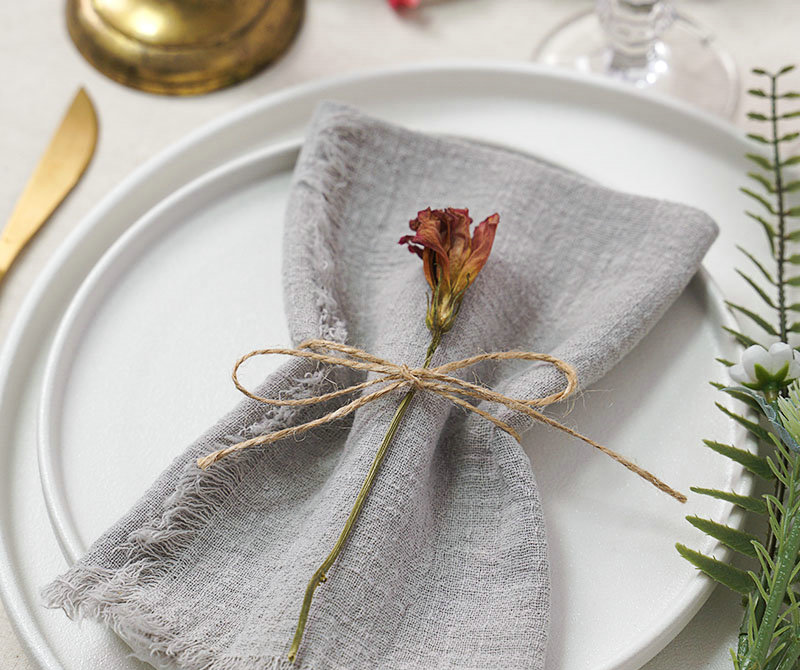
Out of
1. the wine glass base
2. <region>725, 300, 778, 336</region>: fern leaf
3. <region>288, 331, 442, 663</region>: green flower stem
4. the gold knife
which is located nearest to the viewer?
<region>288, 331, 442, 663</region>: green flower stem

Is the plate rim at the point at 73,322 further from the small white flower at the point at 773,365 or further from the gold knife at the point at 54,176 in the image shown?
the small white flower at the point at 773,365

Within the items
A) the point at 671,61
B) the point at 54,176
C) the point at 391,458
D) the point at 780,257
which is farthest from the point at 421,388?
the point at 671,61

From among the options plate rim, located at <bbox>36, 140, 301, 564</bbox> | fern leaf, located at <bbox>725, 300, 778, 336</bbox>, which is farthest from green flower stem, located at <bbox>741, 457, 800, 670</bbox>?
plate rim, located at <bbox>36, 140, 301, 564</bbox>

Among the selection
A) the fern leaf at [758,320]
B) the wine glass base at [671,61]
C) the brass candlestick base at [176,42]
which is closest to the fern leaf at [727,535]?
the fern leaf at [758,320]

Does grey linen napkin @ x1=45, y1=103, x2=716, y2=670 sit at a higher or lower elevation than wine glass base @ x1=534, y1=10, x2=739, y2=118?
lower

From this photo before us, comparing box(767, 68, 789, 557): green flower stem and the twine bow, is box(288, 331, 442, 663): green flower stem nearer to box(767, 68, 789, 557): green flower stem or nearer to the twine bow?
the twine bow

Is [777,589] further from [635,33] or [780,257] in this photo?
[635,33]
